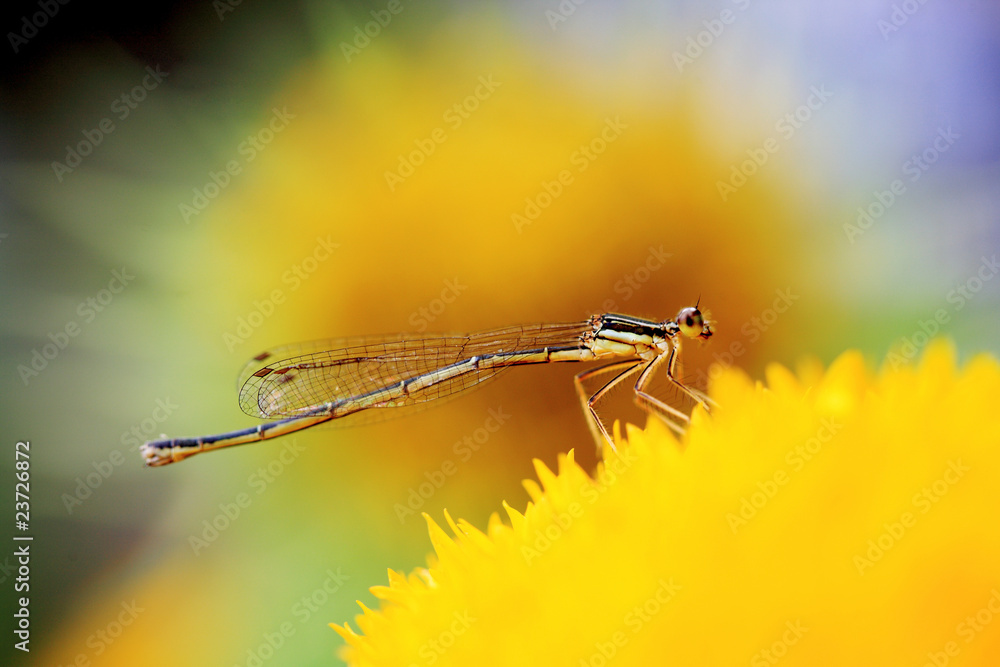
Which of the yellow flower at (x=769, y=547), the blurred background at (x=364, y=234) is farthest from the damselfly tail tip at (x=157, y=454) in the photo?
the yellow flower at (x=769, y=547)

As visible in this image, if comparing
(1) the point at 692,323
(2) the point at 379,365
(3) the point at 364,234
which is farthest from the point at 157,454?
(1) the point at 692,323

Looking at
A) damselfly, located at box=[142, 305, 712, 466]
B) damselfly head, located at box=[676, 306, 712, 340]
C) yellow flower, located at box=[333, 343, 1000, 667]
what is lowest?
yellow flower, located at box=[333, 343, 1000, 667]

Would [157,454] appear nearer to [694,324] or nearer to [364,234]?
[364,234]

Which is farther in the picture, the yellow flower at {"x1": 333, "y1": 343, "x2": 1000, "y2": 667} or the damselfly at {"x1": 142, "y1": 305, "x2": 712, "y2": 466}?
the damselfly at {"x1": 142, "y1": 305, "x2": 712, "y2": 466}

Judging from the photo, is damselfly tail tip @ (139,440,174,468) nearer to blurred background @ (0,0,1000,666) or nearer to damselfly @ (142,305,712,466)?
damselfly @ (142,305,712,466)

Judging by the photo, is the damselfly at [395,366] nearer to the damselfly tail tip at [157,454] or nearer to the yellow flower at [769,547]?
the damselfly tail tip at [157,454]

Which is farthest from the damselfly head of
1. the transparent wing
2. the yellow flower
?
the yellow flower

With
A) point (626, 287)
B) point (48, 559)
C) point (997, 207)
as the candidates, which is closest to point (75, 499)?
point (48, 559)
